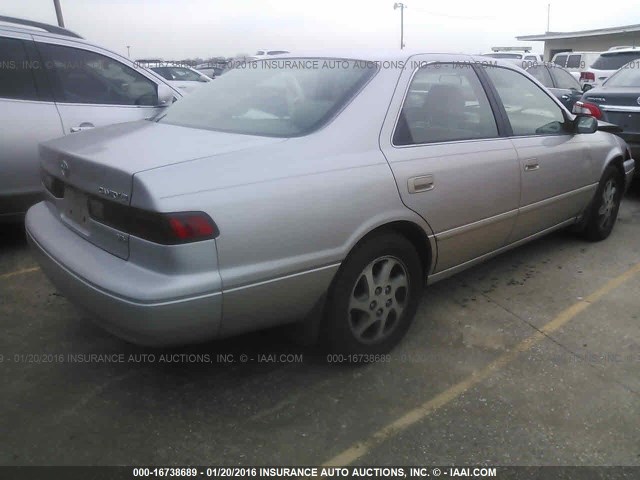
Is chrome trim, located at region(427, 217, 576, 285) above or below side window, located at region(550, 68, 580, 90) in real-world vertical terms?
below

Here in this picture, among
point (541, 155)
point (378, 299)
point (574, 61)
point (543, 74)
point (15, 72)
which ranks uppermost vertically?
point (15, 72)

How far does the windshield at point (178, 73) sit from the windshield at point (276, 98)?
13747 mm

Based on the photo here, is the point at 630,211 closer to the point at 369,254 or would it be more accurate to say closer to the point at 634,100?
the point at 634,100

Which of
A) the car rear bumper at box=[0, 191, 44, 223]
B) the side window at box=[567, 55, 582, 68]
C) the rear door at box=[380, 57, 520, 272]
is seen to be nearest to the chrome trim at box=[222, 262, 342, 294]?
the rear door at box=[380, 57, 520, 272]

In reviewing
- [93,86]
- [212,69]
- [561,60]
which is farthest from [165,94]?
[561,60]

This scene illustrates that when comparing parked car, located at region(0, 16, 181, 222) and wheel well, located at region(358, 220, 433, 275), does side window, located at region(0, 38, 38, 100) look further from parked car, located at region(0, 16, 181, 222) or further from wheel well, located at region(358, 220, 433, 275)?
wheel well, located at region(358, 220, 433, 275)

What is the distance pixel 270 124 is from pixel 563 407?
6.24 feet

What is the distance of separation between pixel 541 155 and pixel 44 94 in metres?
3.66

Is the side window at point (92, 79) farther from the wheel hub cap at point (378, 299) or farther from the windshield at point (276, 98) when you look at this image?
the wheel hub cap at point (378, 299)

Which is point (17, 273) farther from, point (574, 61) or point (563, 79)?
point (574, 61)

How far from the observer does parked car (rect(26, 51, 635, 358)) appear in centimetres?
203

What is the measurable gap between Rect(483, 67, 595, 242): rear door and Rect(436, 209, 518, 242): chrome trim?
0.16m

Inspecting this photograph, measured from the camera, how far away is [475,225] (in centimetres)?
313

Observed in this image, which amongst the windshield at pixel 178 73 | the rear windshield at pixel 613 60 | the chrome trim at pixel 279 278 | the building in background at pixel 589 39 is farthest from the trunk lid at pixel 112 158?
the building in background at pixel 589 39
